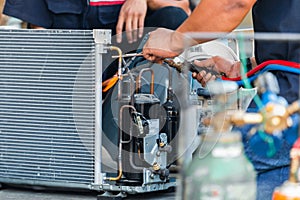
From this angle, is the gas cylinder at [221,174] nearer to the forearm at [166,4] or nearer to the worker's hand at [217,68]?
the worker's hand at [217,68]

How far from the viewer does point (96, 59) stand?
3.88m

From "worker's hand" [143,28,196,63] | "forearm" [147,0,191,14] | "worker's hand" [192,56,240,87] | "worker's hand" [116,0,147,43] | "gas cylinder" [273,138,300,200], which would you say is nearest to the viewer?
"gas cylinder" [273,138,300,200]

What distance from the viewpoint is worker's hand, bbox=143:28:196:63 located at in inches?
94.3

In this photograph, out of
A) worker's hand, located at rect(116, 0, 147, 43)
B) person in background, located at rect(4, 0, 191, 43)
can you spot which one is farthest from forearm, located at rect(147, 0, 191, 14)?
worker's hand, located at rect(116, 0, 147, 43)

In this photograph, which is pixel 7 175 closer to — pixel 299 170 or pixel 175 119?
pixel 175 119

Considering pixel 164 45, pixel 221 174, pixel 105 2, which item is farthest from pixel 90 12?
pixel 221 174

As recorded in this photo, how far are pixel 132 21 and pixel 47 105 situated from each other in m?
0.69

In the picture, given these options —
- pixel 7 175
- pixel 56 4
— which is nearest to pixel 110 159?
pixel 7 175

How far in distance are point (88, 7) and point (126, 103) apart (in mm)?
726

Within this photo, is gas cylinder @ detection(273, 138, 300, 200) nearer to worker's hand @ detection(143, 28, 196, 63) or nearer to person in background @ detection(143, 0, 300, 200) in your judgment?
person in background @ detection(143, 0, 300, 200)

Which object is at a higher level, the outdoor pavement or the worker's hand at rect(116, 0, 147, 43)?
the worker's hand at rect(116, 0, 147, 43)

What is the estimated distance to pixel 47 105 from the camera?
4.06m

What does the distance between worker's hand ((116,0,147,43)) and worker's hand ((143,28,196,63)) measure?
1138 millimetres

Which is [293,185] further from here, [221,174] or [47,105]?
[47,105]
